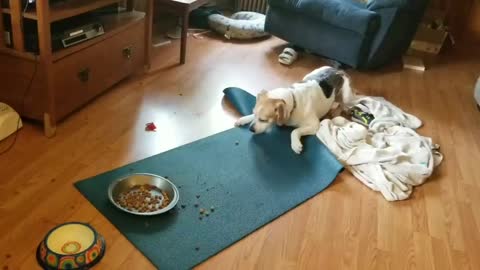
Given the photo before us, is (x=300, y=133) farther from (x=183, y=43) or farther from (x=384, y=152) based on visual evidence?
(x=183, y=43)

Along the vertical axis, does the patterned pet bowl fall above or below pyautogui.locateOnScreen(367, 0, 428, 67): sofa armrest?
below

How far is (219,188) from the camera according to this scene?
201cm

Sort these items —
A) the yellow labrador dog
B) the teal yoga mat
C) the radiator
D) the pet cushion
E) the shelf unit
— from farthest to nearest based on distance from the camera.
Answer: the radiator < the pet cushion < the yellow labrador dog < the shelf unit < the teal yoga mat

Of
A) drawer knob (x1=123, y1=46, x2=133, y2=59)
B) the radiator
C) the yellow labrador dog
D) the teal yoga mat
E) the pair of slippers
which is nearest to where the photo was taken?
the teal yoga mat

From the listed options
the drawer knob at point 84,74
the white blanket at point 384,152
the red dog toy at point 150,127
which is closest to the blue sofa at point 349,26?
the white blanket at point 384,152

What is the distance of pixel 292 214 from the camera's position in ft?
6.37

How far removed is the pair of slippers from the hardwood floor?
364 mm

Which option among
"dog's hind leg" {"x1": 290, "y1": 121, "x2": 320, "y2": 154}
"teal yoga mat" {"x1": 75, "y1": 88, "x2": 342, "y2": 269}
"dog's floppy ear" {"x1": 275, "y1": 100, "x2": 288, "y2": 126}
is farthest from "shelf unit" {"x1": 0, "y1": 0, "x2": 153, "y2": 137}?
"dog's hind leg" {"x1": 290, "y1": 121, "x2": 320, "y2": 154}

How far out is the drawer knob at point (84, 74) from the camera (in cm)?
226

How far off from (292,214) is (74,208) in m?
0.88

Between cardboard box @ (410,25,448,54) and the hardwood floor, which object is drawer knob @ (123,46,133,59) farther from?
cardboard box @ (410,25,448,54)

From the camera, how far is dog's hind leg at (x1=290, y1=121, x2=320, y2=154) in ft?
7.75

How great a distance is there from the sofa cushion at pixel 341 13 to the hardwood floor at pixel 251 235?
0.55m

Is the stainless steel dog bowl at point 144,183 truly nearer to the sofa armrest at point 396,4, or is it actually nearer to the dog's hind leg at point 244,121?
the dog's hind leg at point 244,121
